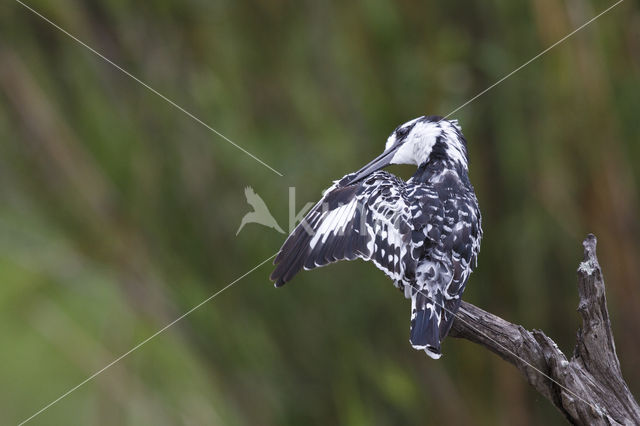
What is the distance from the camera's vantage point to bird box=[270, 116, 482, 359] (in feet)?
2.52

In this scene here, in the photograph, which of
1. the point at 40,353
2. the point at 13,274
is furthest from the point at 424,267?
the point at 40,353

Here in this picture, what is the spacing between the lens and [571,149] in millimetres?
1144

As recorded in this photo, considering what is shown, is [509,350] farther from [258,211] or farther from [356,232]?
[258,211]

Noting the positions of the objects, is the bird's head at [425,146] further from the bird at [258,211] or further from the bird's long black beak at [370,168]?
the bird at [258,211]

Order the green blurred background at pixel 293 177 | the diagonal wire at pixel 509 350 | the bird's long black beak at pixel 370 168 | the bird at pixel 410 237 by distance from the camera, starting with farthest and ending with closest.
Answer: the green blurred background at pixel 293 177 < the bird's long black beak at pixel 370 168 < the bird at pixel 410 237 < the diagonal wire at pixel 509 350

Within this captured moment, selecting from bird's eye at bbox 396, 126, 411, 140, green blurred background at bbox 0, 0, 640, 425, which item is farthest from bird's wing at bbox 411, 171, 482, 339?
green blurred background at bbox 0, 0, 640, 425

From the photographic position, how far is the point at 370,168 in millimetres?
933

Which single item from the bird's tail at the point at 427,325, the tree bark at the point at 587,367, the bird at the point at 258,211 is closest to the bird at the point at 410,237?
the bird's tail at the point at 427,325

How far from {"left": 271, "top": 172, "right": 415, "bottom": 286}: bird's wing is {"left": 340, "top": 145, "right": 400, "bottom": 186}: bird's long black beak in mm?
18

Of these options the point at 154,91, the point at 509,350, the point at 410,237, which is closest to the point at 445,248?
the point at 410,237

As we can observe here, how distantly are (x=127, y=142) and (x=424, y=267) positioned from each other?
0.69m

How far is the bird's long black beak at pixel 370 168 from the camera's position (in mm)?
904

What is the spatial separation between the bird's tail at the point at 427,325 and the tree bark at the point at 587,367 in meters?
0.08

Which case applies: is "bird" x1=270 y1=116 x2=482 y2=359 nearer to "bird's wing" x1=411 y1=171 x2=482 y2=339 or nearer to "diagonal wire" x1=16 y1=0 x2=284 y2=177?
"bird's wing" x1=411 y1=171 x2=482 y2=339
